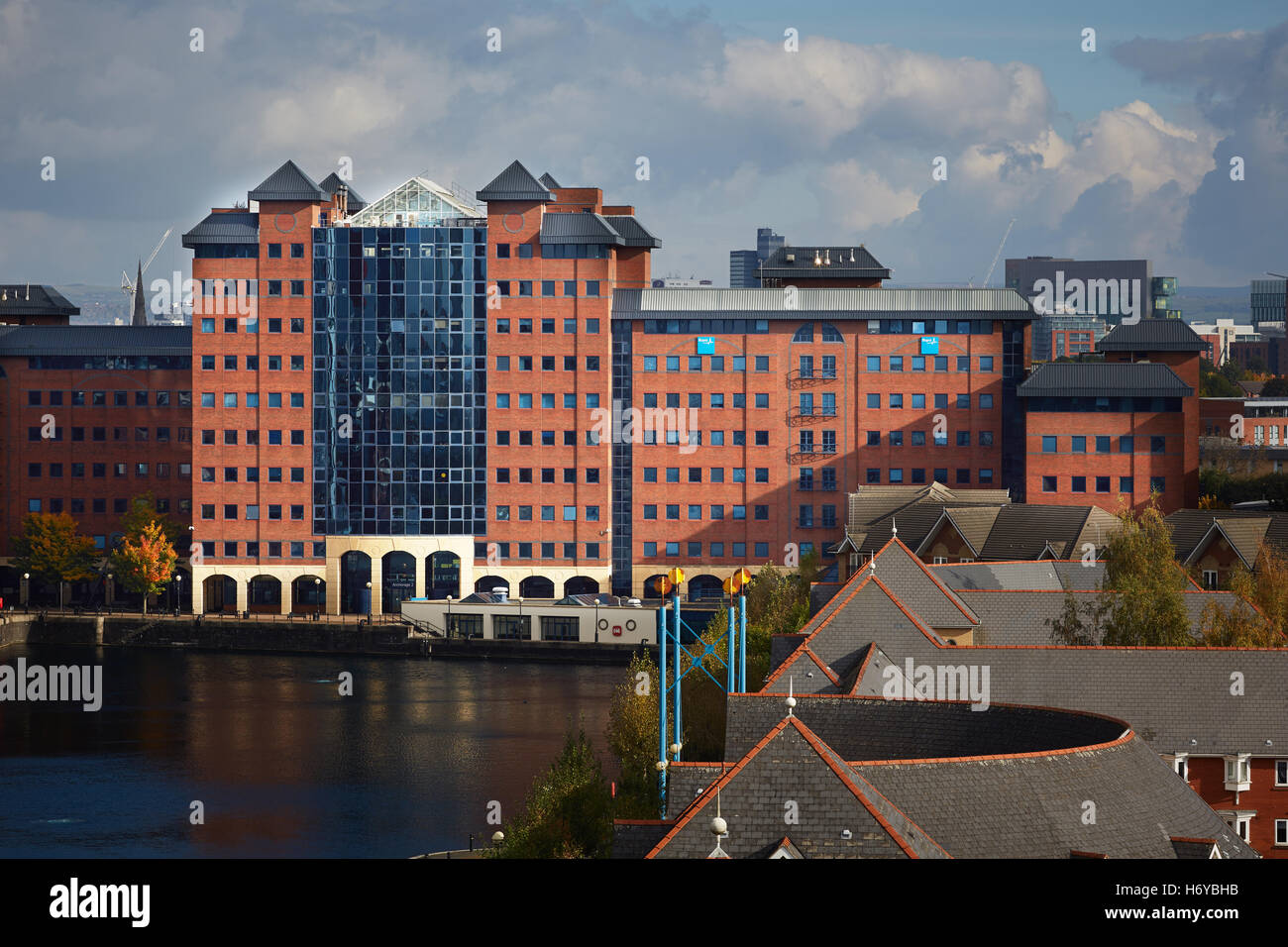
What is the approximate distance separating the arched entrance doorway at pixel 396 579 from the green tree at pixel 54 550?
24.3 m

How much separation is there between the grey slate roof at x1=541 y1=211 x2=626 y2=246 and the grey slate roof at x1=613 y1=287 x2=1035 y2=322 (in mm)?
5294

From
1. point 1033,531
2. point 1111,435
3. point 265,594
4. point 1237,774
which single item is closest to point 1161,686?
point 1237,774

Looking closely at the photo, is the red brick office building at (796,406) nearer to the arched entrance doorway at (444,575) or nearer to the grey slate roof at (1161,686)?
the arched entrance doorway at (444,575)

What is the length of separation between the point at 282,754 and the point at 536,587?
5422 centimetres

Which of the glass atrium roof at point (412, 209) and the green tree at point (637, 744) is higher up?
the glass atrium roof at point (412, 209)

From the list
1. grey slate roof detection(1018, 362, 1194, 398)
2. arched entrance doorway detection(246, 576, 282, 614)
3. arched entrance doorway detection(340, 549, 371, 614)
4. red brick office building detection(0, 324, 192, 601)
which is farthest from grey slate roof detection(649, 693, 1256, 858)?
red brick office building detection(0, 324, 192, 601)

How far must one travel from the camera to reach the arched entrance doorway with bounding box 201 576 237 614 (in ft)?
483

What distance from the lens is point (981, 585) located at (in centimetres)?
8188

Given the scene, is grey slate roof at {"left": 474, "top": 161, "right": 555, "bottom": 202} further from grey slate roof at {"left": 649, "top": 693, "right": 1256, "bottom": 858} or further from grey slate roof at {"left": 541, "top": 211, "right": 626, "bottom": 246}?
grey slate roof at {"left": 649, "top": 693, "right": 1256, "bottom": 858}

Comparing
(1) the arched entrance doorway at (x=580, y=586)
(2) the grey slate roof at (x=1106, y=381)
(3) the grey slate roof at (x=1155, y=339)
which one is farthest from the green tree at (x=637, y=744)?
(3) the grey slate roof at (x=1155, y=339)

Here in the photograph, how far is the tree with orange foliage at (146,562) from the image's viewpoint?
145 meters

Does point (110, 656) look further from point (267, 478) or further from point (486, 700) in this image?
point (486, 700)
